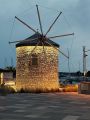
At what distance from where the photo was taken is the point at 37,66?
61062mm

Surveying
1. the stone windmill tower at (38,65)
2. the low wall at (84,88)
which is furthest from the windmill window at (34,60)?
the low wall at (84,88)

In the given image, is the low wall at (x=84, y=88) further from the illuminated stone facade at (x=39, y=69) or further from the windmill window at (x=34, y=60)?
the windmill window at (x=34, y=60)

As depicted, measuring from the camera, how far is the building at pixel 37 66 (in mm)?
60875

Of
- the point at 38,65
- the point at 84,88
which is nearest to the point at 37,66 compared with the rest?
the point at 38,65

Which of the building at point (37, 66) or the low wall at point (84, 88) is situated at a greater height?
the building at point (37, 66)

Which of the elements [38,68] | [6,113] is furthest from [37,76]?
[6,113]

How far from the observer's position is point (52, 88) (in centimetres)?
6128

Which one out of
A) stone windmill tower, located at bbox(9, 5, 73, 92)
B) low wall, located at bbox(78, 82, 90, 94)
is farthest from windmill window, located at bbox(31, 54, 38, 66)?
low wall, located at bbox(78, 82, 90, 94)

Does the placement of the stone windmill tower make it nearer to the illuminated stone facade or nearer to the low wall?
the illuminated stone facade

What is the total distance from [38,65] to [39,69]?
578 mm

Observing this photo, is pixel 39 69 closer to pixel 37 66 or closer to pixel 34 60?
pixel 37 66

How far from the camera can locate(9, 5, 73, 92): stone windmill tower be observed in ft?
200

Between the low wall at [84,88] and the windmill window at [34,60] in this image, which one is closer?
the low wall at [84,88]

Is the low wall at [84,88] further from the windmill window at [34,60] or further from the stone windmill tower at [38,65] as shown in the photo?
the windmill window at [34,60]
